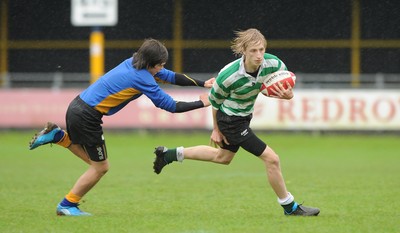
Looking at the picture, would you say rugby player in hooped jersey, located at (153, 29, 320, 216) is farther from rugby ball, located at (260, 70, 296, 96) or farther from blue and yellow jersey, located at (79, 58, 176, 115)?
blue and yellow jersey, located at (79, 58, 176, 115)

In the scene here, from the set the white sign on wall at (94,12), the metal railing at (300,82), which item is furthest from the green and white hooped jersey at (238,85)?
the metal railing at (300,82)

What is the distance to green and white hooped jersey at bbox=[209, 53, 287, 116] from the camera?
28.2 ft

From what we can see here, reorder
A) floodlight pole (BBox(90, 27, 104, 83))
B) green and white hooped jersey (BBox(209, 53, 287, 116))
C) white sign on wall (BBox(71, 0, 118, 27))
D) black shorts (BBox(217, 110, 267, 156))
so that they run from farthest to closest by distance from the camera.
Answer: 1. floodlight pole (BBox(90, 27, 104, 83))
2. white sign on wall (BBox(71, 0, 118, 27))
3. black shorts (BBox(217, 110, 267, 156))
4. green and white hooped jersey (BBox(209, 53, 287, 116))

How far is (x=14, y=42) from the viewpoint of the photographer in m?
29.8

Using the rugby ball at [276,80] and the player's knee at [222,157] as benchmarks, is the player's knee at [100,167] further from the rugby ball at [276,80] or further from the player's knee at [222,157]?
the rugby ball at [276,80]

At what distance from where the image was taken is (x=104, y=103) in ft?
28.8

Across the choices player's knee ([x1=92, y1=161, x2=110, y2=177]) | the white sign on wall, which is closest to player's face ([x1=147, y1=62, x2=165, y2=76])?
player's knee ([x1=92, y1=161, x2=110, y2=177])

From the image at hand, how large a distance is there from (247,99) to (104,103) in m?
1.43

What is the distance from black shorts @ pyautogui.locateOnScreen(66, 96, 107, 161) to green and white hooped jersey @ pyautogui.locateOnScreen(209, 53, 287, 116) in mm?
1196

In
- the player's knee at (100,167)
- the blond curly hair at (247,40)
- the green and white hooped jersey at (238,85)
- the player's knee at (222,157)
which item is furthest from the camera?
the player's knee at (222,157)

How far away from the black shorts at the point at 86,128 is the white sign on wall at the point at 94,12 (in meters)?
10.8

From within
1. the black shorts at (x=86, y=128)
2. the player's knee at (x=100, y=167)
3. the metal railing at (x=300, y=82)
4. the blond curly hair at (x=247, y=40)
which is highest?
the blond curly hair at (x=247, y=40)

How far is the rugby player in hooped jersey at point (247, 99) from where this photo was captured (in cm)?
846

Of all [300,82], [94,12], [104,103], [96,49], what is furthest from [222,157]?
[300,82]
